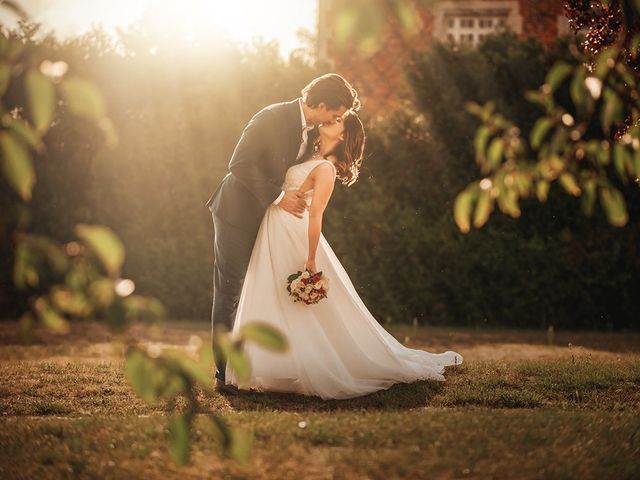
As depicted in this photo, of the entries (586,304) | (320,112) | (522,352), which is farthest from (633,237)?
(320,112)

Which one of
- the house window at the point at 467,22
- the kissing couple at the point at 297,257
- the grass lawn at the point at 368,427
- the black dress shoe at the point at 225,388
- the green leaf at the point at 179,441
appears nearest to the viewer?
the green leaf at the point at 179,441

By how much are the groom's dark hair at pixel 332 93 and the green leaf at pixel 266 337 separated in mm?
4295

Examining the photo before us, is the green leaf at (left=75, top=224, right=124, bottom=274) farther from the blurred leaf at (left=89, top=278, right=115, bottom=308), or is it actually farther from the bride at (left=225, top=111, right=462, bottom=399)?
the bride at (left=225, top=111, right=462, bottom=399)

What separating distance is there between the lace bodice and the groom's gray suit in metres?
0.06

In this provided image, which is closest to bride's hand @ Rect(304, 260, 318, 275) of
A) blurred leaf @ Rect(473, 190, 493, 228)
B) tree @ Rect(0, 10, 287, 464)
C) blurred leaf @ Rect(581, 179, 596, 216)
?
blurred leaf @ Rect(581, 179, 596, 216)

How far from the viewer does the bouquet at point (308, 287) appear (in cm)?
590

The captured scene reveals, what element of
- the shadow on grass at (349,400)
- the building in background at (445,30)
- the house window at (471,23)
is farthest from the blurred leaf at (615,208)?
the house window at (471,23)

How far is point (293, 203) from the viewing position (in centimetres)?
625

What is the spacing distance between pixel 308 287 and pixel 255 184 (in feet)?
2.94

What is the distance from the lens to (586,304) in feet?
36.9

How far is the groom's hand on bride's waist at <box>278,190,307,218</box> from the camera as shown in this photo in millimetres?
6242

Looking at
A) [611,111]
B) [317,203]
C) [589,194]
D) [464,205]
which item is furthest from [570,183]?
[317,203]

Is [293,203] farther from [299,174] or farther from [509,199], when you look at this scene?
[509,199]

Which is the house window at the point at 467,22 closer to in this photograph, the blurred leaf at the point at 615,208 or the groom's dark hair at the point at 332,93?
the groom's dark hair at the point at 332,93
